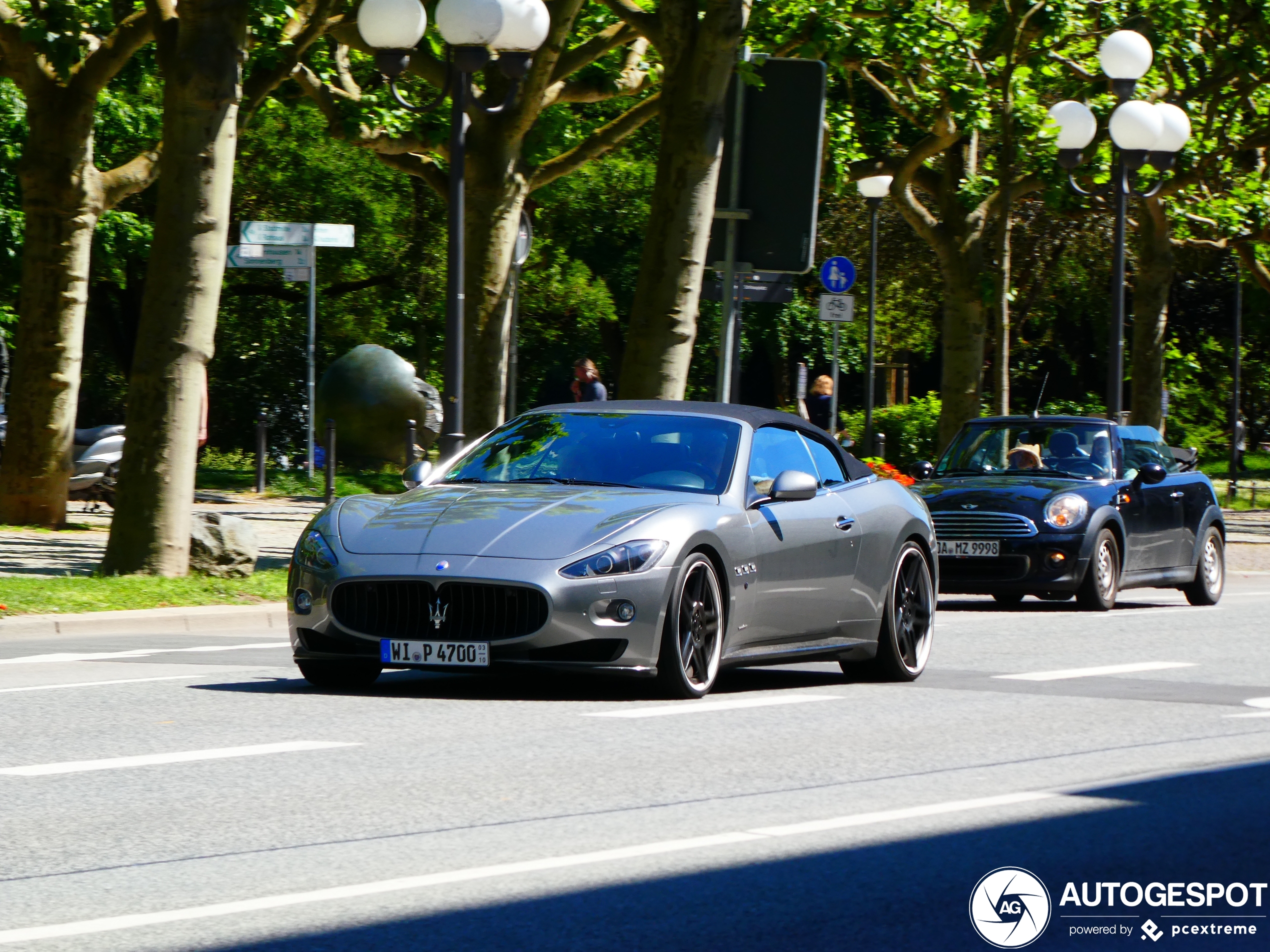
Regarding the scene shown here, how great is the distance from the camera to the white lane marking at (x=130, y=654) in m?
11.6

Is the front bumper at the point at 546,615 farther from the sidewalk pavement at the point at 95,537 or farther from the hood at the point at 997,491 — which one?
the hood at the point at 997,491

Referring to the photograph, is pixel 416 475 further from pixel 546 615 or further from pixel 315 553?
pixel 546 615

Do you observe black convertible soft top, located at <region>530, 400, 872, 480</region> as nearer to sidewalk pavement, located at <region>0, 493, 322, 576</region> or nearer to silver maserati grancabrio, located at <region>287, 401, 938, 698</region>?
silver maserati grancabrio, located at <region>287, 401, 938, 698</region>

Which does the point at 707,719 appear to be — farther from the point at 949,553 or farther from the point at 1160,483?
the point at 1160,483

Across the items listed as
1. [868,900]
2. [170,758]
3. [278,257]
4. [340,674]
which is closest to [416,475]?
[340,674]

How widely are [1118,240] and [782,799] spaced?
17207 millimetres

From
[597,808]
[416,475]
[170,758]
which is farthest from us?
[416,475]

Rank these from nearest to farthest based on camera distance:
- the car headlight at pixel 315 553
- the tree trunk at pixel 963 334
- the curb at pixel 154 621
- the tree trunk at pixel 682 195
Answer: the car headlight at pixel 315 553 < the curb at pixel 154 621 < the tree trunk at pixel 682 195 < the tree trunk at pixel 963 334

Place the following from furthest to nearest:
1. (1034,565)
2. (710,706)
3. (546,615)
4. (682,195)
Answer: (682,195)
(1034,565)
(710,706)
(546,615)

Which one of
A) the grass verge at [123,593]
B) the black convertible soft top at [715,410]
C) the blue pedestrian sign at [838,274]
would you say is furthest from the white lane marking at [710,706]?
the blue pedestrian sign at [838,274]

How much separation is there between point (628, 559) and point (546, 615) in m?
0.46

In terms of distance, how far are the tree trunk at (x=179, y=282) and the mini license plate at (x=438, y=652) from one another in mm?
6560

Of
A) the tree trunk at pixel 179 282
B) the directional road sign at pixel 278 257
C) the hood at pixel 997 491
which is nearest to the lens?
the tree trunk at pixel 179 282

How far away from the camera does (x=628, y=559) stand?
9.37 m
